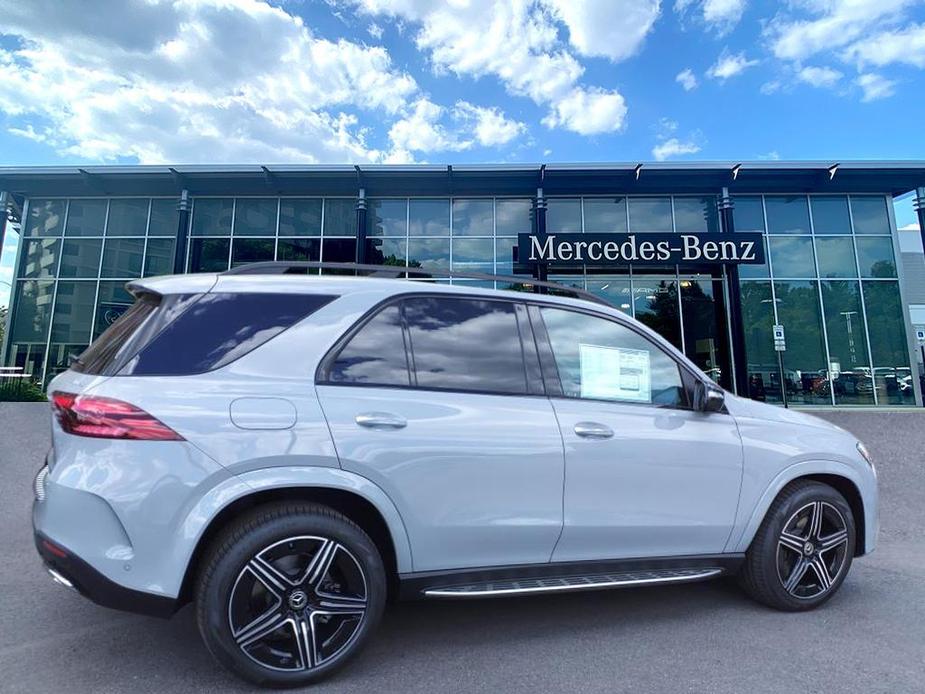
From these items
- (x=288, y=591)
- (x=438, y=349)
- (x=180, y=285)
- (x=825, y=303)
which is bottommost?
(x=288, y=591)

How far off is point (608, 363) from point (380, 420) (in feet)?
4.68

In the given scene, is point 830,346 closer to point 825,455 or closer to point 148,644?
point 825,455

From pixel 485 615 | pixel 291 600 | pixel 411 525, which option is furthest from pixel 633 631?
pixel 291 600

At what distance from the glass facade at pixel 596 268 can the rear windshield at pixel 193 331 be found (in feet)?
44.4

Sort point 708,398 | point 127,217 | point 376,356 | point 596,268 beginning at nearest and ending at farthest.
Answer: point 376,356 → point 708,398 → point 596,268 → point 127,217

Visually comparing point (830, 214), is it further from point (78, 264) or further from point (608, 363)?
point (78, 264)

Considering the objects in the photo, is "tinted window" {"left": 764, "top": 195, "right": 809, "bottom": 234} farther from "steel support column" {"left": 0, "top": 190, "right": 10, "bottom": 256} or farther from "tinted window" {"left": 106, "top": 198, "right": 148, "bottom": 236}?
"steel support column" {"left": 0, "top": 190, "right": 10, "bottom": 256}

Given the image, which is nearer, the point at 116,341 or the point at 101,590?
the point at 101,590

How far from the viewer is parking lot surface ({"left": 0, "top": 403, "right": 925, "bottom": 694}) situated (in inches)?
103

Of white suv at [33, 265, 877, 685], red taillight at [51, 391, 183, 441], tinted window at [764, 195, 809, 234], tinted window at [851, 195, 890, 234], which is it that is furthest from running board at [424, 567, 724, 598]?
tinted window at [851, 195, 890, 234]

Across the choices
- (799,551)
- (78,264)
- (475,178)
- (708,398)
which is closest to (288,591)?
(708,398)

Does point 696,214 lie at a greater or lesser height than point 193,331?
greater

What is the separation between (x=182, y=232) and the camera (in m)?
16.6

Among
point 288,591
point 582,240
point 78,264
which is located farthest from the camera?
point 78,264
